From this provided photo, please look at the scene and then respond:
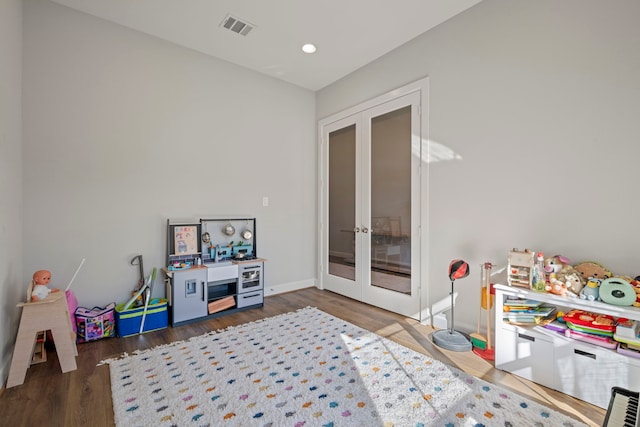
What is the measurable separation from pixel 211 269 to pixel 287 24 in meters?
2.55

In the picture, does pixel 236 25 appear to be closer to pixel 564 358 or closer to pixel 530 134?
pixel 530 134

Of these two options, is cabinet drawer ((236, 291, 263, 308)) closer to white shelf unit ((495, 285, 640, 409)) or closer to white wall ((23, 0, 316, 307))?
white wall ((23, 0, 316, 307))

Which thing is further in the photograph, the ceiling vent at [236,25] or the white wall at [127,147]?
the ceiling vent at [236,25]

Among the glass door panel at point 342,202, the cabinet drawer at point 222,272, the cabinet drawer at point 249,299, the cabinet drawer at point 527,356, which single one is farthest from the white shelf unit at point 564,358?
the cabinet drawer at point 222,272

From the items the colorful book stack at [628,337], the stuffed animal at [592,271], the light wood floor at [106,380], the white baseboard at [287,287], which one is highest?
the stuffed animal at [592,271]

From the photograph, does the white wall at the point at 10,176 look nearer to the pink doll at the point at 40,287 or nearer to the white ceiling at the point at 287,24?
the pink doll at the point at 40,287

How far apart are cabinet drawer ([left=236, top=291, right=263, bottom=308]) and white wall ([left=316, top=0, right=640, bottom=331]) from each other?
190 centimetres

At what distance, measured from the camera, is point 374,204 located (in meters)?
3.57

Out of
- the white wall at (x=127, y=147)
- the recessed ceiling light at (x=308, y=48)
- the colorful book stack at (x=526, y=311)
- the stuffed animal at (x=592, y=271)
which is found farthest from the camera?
the recessed ceiling light at (x=308, y=48)

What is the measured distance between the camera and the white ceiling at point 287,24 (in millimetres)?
2590

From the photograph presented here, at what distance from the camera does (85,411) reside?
168cm

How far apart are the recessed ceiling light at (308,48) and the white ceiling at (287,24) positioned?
0.18ft

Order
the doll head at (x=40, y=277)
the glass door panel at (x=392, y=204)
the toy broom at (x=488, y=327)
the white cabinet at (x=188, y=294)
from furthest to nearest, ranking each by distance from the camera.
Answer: the glass door panel at (x=392, y=204)
the white cabinet at (x=188, y=294)
the toy broom at (x=488, y=327)
the doll head at (x=40, y=277)

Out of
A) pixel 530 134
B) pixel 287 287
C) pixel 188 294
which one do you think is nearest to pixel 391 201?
pixel 530 134
